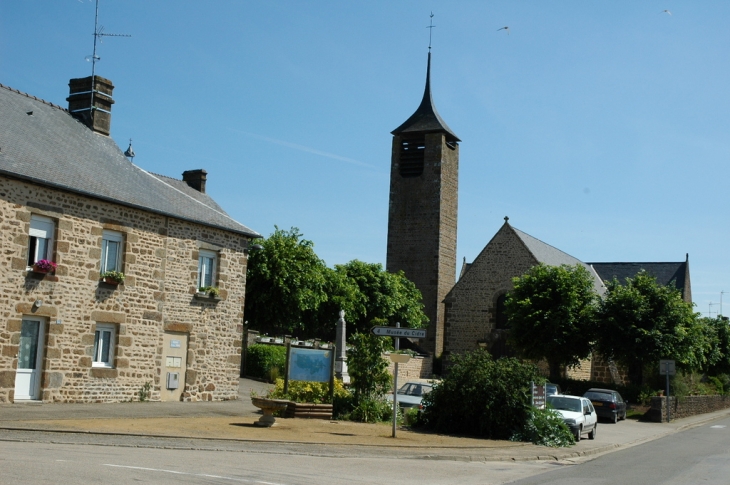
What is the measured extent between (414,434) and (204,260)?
9.20 m

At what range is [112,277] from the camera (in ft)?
A: 72.1

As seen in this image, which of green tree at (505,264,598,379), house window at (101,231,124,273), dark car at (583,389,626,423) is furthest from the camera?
green tree at (505,264,598,379)

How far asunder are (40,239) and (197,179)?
32.7 ft

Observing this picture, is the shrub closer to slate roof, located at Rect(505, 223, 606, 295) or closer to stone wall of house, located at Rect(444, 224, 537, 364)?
slate roof, located at Rect(505, 223, 606, 295)

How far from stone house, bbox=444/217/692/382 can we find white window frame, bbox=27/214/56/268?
3308 cm

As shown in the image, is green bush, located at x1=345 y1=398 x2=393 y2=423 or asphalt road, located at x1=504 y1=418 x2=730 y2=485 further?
green bush, located at x1=345 y1=398 x2=393 y2=423

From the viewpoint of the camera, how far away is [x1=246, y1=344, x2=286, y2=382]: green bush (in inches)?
1300

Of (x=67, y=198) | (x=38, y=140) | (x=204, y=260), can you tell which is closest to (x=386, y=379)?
(x=204, y=260)

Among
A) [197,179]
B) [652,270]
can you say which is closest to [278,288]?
[197,179]

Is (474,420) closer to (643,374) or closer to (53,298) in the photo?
(53,298)

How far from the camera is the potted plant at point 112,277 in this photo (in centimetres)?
Result: 2191

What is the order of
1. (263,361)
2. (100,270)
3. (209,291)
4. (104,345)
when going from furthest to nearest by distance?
(263,361) < (209,291) < (104,345) < (100,270)

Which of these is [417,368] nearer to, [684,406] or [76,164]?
[684,406]

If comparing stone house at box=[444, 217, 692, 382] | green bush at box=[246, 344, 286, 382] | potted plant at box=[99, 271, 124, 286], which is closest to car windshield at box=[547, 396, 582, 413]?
potted plant at box=[99, 271, 124, 286]
